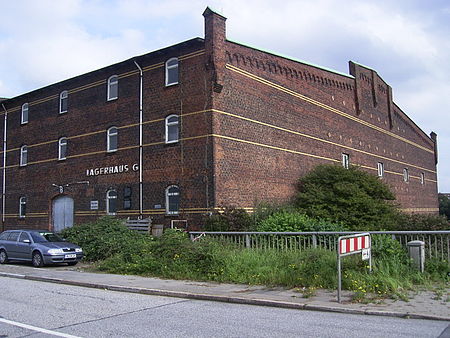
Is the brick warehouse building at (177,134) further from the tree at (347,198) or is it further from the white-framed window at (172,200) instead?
the tree at (347,198)

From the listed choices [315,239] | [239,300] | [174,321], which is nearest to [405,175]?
[315,239]

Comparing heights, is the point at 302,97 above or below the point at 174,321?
above

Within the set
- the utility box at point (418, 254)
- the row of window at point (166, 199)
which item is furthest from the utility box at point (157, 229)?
the utility box at point (418, 254)

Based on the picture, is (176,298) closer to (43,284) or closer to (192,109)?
(43,284)

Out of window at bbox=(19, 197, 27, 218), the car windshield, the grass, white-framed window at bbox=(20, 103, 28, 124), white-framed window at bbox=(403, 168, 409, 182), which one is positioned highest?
white-framed window at bbox=(20, 103, 28, 124)

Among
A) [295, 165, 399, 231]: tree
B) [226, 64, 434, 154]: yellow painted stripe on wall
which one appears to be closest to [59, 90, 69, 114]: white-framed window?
[226, 64, 434, 154]: yellow painted stripe on wall

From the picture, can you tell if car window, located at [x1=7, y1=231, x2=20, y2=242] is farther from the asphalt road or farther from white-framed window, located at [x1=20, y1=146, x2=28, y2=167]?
white-framed window, located at [x1=20, y1=146, x2=28, y2=167]

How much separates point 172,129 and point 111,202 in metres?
5.57

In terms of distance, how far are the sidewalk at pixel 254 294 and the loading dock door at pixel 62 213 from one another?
37.1 feet

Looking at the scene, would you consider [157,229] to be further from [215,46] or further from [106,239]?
[215,46]

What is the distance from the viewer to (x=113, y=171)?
989 inches

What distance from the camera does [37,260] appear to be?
1847 centimetres

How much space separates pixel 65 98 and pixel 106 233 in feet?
39.6

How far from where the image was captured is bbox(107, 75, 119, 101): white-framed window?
84.7 feet
